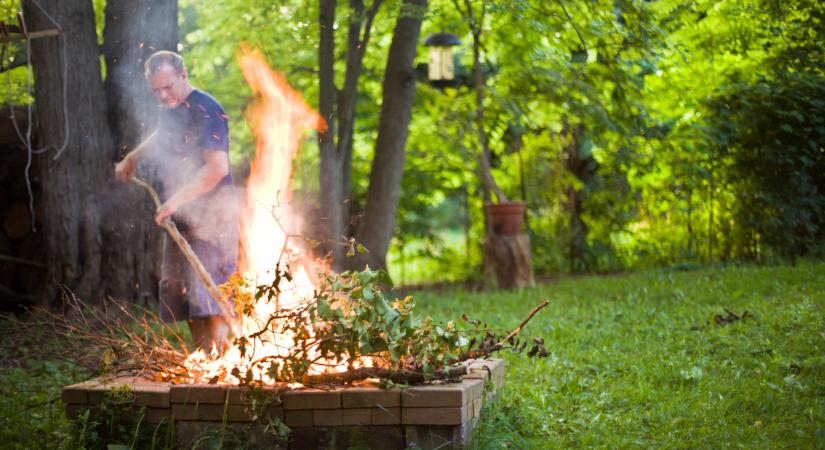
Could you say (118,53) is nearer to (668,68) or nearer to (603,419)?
(603,419)

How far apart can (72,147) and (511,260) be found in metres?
4.93

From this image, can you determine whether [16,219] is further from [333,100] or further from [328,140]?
[333,100]

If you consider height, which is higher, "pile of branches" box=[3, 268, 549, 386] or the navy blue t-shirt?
the navy blue t-shirt

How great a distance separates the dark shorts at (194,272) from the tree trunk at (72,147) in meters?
2.59

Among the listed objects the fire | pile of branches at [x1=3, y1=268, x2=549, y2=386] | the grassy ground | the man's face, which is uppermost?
the man's face

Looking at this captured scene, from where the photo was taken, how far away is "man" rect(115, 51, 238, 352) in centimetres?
486

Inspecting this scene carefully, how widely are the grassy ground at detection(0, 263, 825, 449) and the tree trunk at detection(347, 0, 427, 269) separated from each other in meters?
1.64

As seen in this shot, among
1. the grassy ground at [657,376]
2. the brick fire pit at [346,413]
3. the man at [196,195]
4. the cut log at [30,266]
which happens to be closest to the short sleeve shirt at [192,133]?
the man at [196,195]

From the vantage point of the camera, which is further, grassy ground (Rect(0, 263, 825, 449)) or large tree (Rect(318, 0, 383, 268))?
large tree (Rect(318, 0, 383, 268))

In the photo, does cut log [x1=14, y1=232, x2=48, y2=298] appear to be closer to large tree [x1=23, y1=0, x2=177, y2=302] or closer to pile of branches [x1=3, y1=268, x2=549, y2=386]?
large tree [x1=23, y1=0, x2=177, y2=302]

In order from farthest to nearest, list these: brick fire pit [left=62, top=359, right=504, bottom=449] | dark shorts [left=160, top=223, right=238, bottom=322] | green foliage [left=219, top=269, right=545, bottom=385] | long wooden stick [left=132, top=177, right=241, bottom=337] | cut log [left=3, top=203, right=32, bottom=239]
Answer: cut log [left=3, top=203, right=32, bottom=239], dark shorts [left=160, top=223, right=238, bottom=322], long wooden stick [left=132, top=177, right=241, bottom=337], green foliage [left=219, top=269, right=545, bottom=385], brick fire pit [left=62, top=359, right=504, bottom=449]

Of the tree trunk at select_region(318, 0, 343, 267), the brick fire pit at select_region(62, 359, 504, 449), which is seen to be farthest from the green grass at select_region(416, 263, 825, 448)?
the tree trunk at select_region(318, 0, 343, 267)

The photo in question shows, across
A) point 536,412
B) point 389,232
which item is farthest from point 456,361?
point 389,232

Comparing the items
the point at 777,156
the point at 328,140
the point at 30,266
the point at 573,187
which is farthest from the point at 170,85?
the point at 573,187
